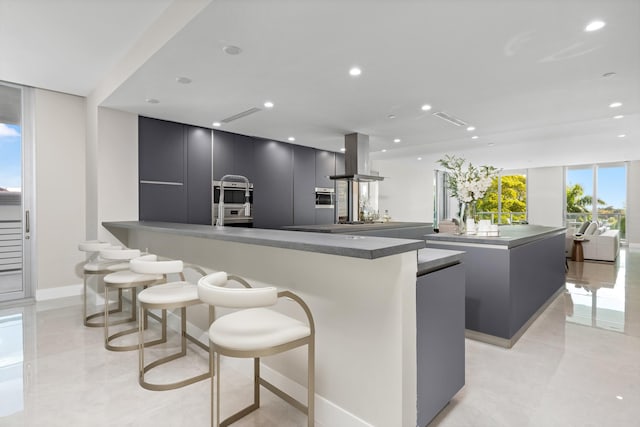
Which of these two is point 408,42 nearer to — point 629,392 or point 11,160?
point 629,392

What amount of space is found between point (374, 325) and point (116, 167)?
3848 millimetres

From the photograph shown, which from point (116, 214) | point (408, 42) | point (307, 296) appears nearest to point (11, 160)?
point (116, 214)

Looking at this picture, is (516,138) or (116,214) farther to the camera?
(516,138)

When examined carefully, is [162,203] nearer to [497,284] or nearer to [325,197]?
[325,197]

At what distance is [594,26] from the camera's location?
85.4 inches

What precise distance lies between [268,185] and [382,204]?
4401 mm

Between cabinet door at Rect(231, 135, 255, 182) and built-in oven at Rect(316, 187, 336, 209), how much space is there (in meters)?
1.58

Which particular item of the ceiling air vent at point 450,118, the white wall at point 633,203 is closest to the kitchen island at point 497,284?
the ceiling air vent at point 450,118

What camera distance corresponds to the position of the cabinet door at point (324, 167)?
6.64 metres

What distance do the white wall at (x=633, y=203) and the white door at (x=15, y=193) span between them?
13836 mm

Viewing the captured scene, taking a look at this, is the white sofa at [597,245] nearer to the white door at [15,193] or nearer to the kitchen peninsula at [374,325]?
the kitchen peninsula at [374,325]

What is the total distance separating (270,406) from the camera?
1923mm

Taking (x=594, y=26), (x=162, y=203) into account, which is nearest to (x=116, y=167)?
(x=162, y=203)

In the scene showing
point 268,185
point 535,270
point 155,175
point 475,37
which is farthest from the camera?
point 268,185
